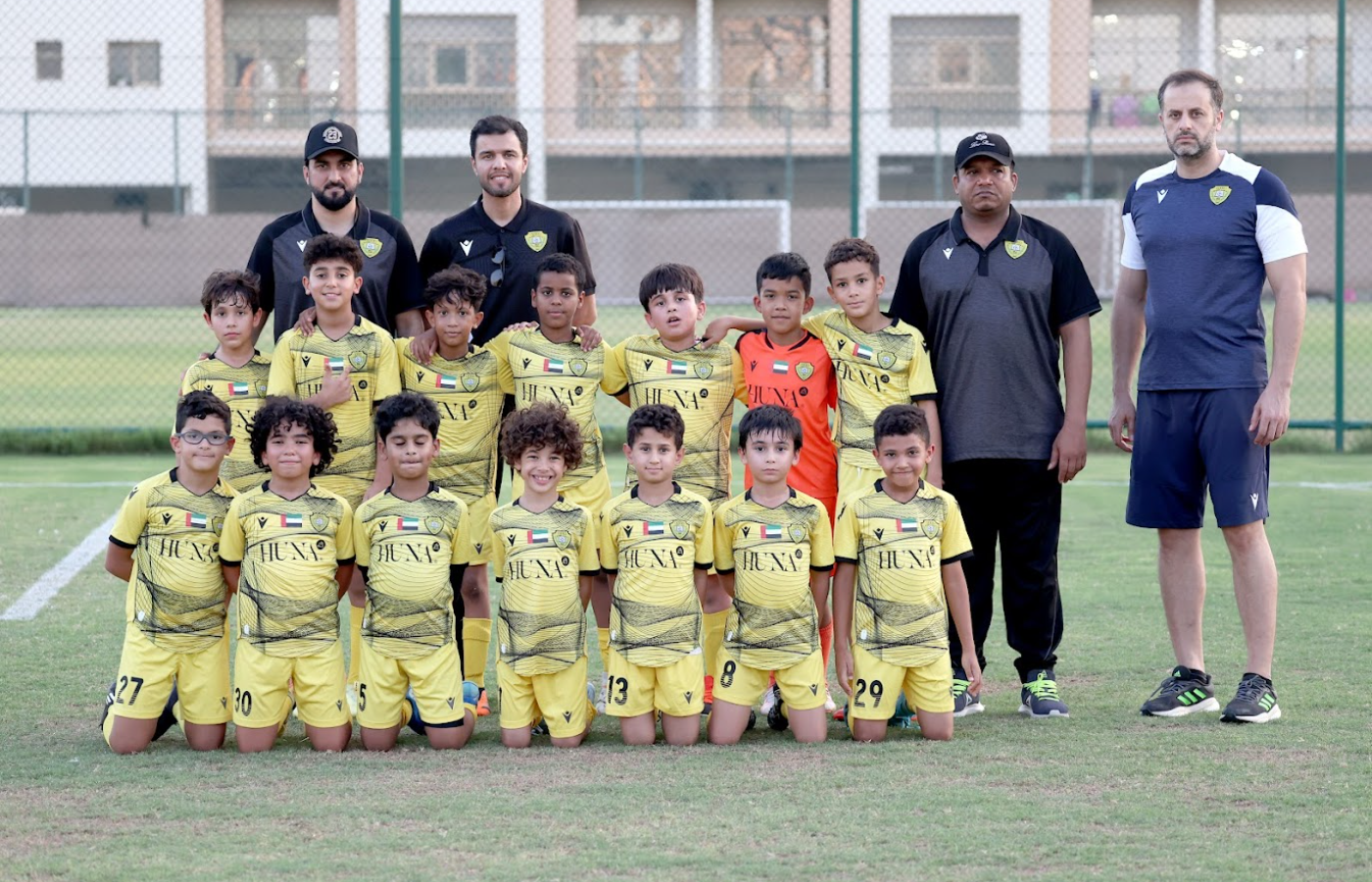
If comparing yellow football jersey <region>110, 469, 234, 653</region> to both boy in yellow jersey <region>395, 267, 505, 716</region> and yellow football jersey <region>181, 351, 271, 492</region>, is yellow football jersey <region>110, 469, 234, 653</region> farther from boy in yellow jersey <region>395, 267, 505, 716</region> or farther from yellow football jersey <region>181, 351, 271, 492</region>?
boy in yellow jersey <region>395, 267, 505, 716</region>

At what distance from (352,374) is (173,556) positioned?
78cm

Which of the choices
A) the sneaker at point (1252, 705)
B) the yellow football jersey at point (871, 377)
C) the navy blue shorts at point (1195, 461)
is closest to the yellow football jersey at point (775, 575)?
the yellow football jersey at point (871, 377)

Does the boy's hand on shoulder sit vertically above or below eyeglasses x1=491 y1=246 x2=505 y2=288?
below

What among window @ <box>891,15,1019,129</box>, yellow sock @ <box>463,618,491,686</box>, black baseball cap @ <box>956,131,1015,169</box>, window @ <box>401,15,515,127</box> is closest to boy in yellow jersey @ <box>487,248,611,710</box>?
yellow sock @ <box>463,618,491,686</box>

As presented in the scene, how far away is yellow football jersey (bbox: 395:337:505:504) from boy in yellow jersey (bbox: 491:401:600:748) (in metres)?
0.46

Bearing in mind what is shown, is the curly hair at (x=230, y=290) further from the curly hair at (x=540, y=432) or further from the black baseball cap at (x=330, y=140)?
the curly hair at (x=540, y=432)

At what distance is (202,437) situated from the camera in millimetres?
4648

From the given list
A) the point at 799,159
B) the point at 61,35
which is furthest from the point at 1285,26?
the point at 61,35

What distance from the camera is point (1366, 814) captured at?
12.5 feet

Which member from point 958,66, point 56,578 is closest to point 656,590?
point 56,578

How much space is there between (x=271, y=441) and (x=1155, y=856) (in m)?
2.62

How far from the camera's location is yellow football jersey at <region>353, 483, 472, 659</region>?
4.68m

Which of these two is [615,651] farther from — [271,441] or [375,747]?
[271,441]

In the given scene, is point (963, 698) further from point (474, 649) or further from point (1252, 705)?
point (474, 649)
